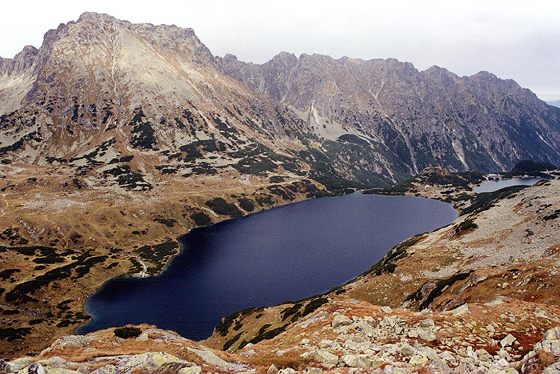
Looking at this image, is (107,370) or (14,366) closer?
(14,366)

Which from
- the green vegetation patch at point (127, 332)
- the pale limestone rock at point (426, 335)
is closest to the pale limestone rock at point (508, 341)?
the pale limestone rock at point (426, 335)

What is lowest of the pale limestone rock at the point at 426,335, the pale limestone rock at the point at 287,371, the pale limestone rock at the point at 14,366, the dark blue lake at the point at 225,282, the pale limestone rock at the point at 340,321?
the dark blue lake at the point at 225,282

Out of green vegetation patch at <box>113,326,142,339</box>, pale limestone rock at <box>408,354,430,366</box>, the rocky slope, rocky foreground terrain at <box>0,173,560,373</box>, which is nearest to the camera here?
rocky foreground terrain at <box>0,173,560,373</box>

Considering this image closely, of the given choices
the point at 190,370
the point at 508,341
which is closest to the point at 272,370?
the point at 190,370

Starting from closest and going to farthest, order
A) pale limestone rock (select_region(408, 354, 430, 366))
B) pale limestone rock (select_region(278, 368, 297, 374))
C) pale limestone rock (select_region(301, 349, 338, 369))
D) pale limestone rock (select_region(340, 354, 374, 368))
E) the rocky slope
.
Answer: pale limestone rock (select_region(408, 354, 430, 366)) < pale limestone rock (select_region(278, 368, 297, 374)) < pale limestone rock (select_region(340, 354, 374, 368)) < pale limestone rock (select_region(301, 349, 338, 369)) < the rocky slope

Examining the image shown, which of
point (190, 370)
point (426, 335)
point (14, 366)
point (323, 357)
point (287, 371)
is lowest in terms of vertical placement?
point (426, 335)

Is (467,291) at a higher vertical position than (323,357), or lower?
lower

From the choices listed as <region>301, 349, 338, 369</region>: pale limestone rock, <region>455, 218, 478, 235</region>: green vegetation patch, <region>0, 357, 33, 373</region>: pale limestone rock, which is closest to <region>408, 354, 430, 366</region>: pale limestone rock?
<region>301, 349, 338, 369</region>: pale limestone rock

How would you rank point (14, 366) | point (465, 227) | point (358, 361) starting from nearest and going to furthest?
point (14, 366), point (358, 361), point (465, 227)

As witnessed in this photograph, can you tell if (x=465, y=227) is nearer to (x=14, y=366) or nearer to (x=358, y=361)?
(x=358, y=361)

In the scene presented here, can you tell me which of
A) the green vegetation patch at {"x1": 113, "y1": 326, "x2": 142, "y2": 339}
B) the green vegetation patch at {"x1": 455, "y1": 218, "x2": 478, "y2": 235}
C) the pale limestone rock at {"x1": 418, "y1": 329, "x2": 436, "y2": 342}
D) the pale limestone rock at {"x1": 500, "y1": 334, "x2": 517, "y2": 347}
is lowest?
the green vegetation patch at {"x1": 455, "y1": 218, "x2": 478, "y2": 235}

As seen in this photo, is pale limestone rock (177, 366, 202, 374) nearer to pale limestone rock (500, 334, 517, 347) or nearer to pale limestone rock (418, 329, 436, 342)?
pale limestone rock (418, 329, 436, 342)

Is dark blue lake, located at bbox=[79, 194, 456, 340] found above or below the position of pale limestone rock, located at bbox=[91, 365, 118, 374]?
below

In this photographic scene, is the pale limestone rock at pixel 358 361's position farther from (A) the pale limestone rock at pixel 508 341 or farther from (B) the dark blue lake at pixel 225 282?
(B) the dark blue lake at pixel 225 282
